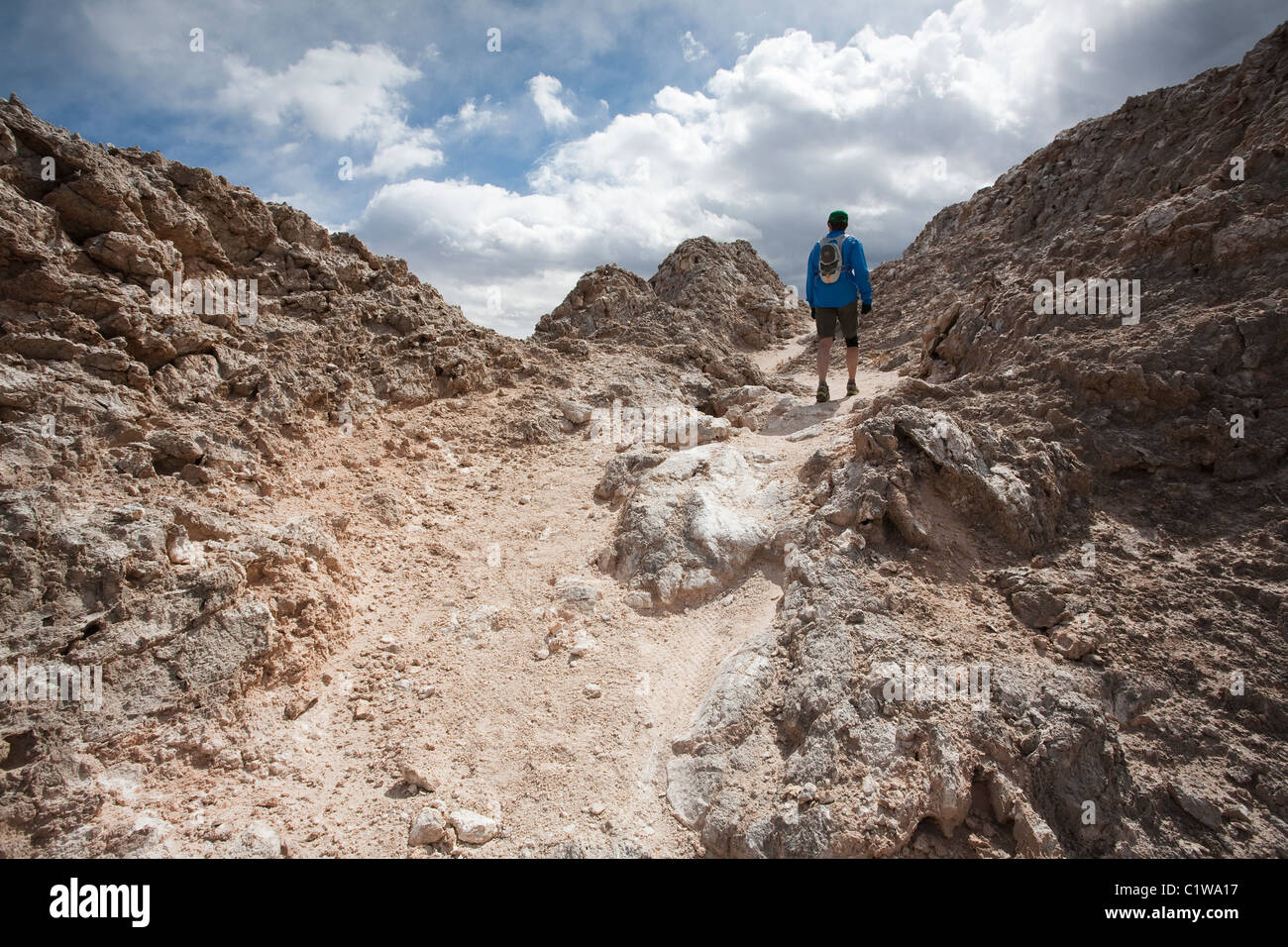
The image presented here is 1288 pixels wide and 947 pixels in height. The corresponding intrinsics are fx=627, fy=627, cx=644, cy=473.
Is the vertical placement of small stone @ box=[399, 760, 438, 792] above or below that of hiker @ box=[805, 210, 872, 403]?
below

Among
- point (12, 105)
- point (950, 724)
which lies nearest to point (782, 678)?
point (950, 724)

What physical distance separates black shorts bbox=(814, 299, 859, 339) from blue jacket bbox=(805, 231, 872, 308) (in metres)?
0.06

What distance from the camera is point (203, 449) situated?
5422mm

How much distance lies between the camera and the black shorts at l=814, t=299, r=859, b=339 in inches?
328

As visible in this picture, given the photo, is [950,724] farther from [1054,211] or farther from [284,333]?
[1054,211]

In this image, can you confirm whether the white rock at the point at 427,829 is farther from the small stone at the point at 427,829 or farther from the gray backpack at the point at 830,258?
the gray backpack at the point at 830,258

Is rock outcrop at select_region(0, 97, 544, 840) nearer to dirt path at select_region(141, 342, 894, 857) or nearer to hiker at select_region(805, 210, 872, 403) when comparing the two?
dirt path at select_region(141, 342, 894, 857)

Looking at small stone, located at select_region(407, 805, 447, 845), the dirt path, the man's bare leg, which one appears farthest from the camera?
the man's bare leg

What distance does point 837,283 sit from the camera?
8242 millimetres

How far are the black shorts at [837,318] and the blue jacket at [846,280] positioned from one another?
6 cm

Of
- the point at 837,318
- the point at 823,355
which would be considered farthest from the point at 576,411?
the point at 837,318

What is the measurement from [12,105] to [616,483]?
20.9 feet

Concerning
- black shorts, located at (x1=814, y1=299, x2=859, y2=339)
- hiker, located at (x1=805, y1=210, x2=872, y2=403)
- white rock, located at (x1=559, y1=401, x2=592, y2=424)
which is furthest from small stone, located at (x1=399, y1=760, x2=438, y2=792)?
black shorts, located at (x1=814, y1=299, x2=859, y2=339)

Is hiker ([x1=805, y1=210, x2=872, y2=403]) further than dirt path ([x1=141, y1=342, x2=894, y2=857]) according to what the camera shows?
Yes
